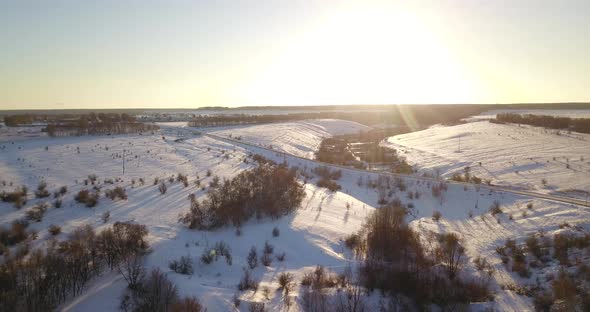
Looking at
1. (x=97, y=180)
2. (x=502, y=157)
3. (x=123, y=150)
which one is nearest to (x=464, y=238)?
(x=97, y=180)

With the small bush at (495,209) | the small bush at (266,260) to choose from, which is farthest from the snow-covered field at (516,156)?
the small bush at (266,260)

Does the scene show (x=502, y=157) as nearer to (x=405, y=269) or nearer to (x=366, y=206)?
(x=366, y=206)

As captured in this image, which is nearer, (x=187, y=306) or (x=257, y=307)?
(x=187, y=306)

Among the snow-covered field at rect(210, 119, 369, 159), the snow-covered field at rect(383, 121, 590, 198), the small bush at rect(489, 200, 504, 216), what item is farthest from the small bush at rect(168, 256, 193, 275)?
the snow-covered field at rect(210, 119, 369, 159)

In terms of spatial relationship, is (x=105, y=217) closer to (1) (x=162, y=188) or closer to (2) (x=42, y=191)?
(1) (x=162, y=188)

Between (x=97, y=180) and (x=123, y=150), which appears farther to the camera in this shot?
(x=123, y=150)

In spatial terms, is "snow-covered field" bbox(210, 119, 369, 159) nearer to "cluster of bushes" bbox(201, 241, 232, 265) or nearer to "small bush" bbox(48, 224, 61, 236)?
"cluster of bushes" bbox(201, 241, 232, 265)

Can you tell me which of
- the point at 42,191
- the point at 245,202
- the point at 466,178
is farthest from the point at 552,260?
the point at 42,191
